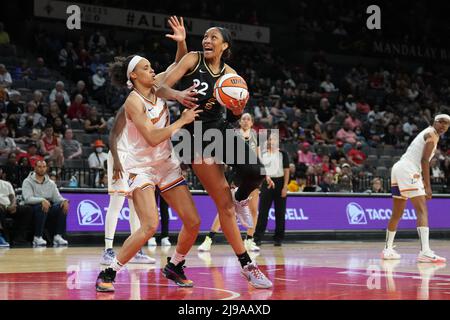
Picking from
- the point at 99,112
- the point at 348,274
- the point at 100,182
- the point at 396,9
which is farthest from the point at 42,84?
the point at 396,9

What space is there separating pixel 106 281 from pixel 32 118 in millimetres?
10883

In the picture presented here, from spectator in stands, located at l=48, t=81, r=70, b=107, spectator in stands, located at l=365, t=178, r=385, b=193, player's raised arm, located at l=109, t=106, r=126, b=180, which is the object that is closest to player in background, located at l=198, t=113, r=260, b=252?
player's raised arm, located at l=109, t=106, r=126, b=180

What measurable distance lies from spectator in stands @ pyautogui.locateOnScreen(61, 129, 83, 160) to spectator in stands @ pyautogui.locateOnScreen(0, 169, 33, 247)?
3.16 m

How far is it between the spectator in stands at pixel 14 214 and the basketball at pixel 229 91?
7.24 metres

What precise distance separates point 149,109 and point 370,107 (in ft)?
66.0

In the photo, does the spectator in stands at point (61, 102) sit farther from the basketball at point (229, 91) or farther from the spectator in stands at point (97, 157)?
the basketball at point (229, 91)

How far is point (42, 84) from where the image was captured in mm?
A: 18656

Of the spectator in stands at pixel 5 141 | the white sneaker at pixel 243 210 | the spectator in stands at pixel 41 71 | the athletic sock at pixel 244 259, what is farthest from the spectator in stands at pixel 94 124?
the athletic sock at pixel 244 259

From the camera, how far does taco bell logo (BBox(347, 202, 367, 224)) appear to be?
16.7 meters

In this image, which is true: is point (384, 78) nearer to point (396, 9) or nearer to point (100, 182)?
point (396, 9)

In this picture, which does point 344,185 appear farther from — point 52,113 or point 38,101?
point 38,101

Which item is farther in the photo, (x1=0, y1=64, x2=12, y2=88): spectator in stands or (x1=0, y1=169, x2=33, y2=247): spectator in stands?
(x1=0, y1=64, x2=12, y2=88): spectator in stands

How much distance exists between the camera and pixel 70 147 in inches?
636

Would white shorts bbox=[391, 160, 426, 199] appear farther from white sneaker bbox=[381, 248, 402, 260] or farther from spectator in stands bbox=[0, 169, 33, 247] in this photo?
spectator in stands bbox=[0, 169, 33, 247]
